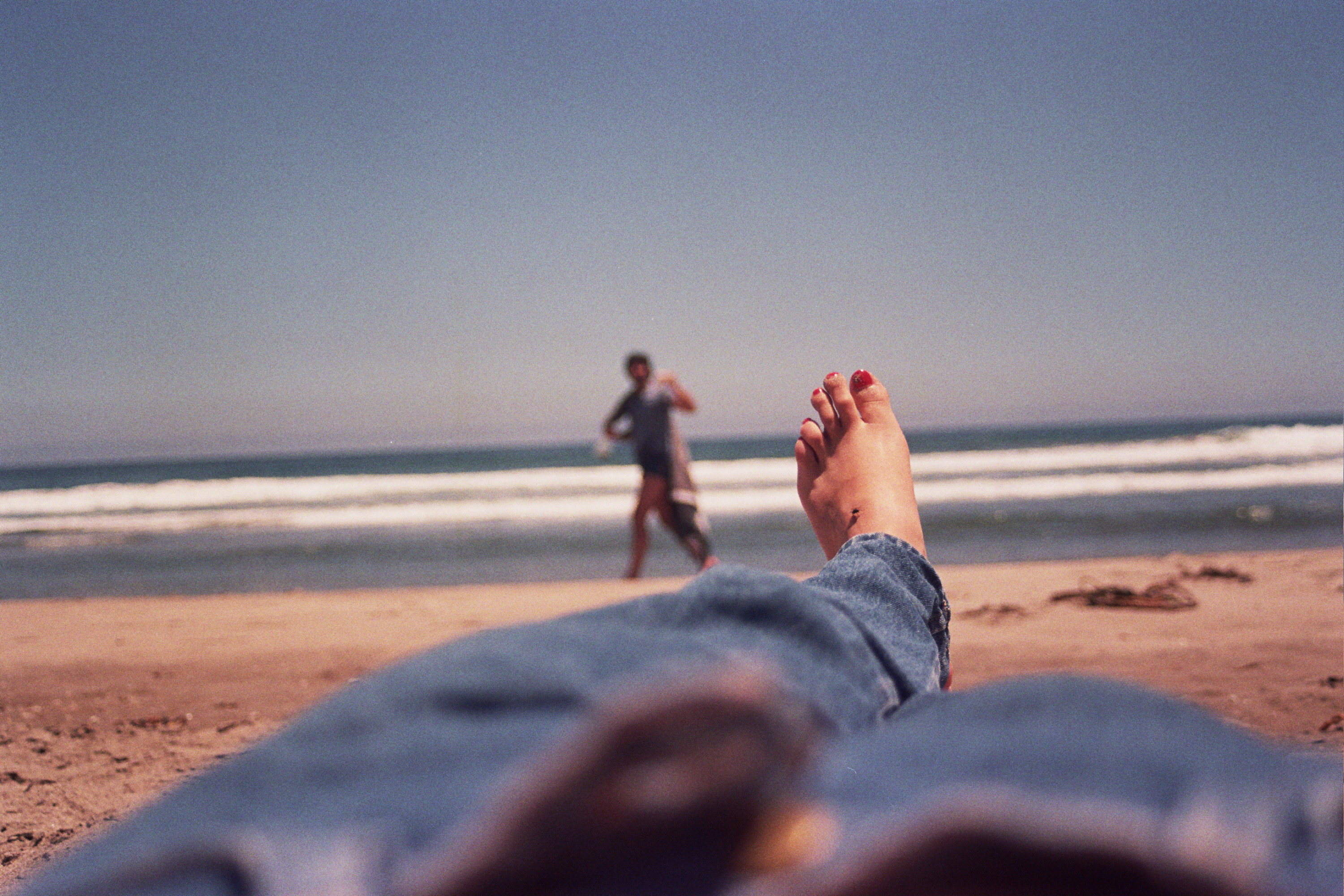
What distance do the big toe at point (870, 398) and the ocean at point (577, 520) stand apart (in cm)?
232

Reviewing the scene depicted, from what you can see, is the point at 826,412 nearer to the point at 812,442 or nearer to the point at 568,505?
the point at 812,442

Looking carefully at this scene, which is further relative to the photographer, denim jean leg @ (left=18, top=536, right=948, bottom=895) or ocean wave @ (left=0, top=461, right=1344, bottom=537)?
ocean wave @ (left=0, top=461, right=1344, bottom=537)

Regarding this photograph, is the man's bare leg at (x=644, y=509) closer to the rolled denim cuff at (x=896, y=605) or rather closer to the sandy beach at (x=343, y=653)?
the sandy beach at (x=343, y=653)

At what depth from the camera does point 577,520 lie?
7809 millimetres

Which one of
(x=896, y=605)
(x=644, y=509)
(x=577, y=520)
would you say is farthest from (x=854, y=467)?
(x=577, y=520)

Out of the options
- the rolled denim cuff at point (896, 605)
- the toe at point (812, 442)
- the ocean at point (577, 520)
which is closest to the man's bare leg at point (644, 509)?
the ocean at point (577, 520)

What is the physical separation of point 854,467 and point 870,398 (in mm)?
291

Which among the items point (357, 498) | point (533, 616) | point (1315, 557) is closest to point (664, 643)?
point (533, 616)

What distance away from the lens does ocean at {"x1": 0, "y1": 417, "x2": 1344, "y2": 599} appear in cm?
522

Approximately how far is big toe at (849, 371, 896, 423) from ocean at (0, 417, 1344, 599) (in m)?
2.32

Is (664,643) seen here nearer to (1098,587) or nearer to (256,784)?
(256,784)

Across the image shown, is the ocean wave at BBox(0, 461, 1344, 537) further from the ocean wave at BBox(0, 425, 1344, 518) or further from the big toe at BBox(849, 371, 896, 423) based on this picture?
the big toe at BBox(849, 371, 896, 423)

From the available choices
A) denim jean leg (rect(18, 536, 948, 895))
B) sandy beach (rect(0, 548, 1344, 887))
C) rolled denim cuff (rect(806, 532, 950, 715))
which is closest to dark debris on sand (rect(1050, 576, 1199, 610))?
sandy beach (rect(0, 548, 1344, 887))

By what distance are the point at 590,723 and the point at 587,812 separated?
0.04m
